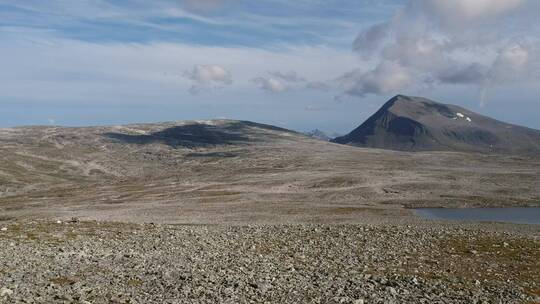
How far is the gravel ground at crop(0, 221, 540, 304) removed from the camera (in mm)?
26297

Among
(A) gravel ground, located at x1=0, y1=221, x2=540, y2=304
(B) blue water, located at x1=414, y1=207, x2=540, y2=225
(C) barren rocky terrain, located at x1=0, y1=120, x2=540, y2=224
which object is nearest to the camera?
(A) gravel ground, located at x1=0, y1=221, x2=540, y2=304

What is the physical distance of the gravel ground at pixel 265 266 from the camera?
26.3m

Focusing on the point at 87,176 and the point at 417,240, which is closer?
the point at 417,240

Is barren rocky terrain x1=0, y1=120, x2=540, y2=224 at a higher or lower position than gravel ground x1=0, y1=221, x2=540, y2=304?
lower

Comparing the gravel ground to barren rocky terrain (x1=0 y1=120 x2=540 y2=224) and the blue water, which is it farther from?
the blue water

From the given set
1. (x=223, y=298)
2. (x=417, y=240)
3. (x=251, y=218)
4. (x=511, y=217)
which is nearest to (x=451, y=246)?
(x=417, y=240)

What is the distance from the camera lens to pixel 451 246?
41625 millimetres

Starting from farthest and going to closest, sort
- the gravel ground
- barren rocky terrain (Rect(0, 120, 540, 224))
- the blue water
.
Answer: the blue water < barren rocky terrain (Rect(0, 120, 540, 224)) < the gravel ground

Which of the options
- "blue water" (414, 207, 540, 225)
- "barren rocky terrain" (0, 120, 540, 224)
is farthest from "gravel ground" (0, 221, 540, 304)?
"blue water" (414, 207, 540, 225)

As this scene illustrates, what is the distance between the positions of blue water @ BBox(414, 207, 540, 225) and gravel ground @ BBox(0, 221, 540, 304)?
43567mm

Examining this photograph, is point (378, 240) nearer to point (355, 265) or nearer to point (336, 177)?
point (355, 265)

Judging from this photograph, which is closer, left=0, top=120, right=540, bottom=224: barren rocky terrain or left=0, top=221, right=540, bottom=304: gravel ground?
left=0, top=221, right=540, bottom=304: gravel ground

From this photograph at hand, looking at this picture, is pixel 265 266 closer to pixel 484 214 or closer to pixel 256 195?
pixel 484 214

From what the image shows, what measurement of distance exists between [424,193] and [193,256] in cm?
9400
